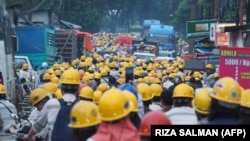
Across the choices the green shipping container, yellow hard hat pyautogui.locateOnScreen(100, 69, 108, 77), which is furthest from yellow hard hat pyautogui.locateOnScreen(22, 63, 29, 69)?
yellow hard hat pyautogui.locateOnScreen(100, 69, 108, 77)

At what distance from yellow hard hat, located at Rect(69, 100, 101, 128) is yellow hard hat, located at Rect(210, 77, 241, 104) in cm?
112

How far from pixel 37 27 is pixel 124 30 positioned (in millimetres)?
99986

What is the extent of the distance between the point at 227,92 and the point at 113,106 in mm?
1023

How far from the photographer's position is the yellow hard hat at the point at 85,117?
25.7 ft

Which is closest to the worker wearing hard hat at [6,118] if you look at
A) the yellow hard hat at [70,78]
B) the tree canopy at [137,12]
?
the yellow hard hat at [70,78]

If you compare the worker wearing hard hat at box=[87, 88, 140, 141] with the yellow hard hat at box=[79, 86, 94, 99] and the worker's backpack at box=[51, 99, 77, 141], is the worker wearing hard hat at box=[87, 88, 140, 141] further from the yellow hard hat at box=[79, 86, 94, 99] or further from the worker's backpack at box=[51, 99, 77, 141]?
the yellow hard hat at box=[79, 86, 94, 99]

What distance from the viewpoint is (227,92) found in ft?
24.7

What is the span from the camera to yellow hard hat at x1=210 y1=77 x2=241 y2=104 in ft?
24.5

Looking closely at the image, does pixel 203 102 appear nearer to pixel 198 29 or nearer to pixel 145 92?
pixel 145 92

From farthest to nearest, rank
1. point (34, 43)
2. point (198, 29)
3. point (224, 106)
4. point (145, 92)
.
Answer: point (34, 43) → point (198, 29) → point (145, 92) → point (224, 106)

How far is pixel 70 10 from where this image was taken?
7400cm

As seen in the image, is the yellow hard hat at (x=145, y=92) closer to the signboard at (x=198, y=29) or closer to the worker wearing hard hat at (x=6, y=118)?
the worker wearing hard hat at (x=6, y=118)

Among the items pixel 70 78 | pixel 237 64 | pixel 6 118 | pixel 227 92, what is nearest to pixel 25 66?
pixel 237 64

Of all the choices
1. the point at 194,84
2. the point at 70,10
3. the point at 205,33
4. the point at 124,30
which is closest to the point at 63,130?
the point at 194,84
